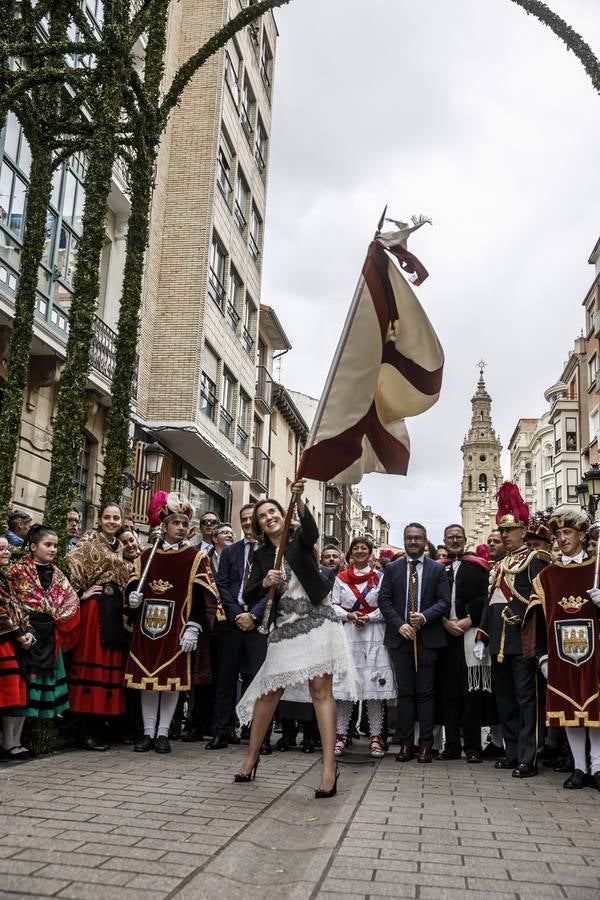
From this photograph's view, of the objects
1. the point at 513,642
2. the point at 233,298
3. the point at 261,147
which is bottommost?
the point at 513,642

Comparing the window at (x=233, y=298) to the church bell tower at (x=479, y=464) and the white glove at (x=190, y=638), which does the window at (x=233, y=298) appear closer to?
the white glove at (x=190, y=638)

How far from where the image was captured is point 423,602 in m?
8.58

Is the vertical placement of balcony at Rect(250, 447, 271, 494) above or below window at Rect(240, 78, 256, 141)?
below

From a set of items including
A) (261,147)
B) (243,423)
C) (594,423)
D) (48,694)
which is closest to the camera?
(48,694)

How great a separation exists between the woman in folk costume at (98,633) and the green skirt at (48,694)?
0.32 metres

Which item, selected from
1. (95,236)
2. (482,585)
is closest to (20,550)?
(95,236)

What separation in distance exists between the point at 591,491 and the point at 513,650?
31.8ft

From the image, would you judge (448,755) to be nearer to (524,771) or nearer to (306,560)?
(524,771)

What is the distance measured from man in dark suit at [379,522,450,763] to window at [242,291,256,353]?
1965 centimetres

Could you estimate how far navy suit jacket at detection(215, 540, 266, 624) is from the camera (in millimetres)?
8570

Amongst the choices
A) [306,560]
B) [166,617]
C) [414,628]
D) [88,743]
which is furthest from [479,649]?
[88,743]

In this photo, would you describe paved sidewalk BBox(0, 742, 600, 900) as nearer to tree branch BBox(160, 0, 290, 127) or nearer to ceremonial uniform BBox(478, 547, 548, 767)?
ceremonial uniform BBox(478, 547, 548, 767)

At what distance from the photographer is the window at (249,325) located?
2798 centimetres

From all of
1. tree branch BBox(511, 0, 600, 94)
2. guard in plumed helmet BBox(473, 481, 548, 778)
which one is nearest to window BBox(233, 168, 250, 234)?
tree branch BBox(511, 0, 600, 94)
